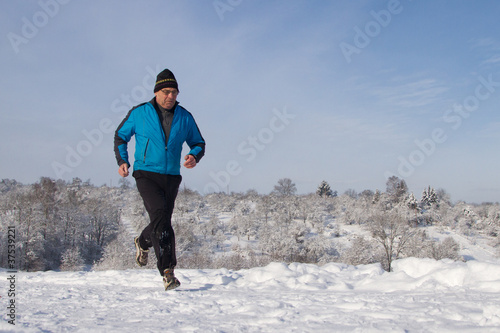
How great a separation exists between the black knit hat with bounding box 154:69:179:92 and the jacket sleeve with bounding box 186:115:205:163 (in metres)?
0.51

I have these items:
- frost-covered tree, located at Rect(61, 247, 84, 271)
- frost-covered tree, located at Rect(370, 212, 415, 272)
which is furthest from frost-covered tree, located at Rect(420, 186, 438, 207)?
frost-covered tree, located at Rect(61, 247, 84, 271)

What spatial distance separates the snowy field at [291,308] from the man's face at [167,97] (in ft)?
6.91

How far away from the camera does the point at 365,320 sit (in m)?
2.31

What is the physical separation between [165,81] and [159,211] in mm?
1518

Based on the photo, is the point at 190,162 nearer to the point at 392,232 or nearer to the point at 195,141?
the point at 195,141

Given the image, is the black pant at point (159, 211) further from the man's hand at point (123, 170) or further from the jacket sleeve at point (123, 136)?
the jacket sleeve at point (123, 136)

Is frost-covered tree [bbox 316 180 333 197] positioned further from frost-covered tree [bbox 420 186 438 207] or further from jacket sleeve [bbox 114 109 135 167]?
jacket sleeve [bbox 114 109 135 167]

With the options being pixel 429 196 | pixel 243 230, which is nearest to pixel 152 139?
pixel 243 230

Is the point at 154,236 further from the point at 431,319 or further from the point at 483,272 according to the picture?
the point at 483,272

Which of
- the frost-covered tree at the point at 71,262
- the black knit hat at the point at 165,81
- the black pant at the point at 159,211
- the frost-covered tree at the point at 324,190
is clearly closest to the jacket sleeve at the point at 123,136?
the black pant at the point at 159,211

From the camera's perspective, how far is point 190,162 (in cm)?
414

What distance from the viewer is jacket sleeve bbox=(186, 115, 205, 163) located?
14.2 feet

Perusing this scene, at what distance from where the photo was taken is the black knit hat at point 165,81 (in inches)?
162

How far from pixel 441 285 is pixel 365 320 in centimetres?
195
